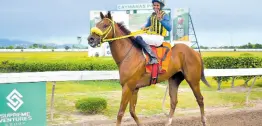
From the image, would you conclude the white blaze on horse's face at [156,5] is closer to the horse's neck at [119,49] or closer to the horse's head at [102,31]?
the horse's neck at [119,49]

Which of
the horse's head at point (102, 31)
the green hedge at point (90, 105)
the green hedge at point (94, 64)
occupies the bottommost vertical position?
the green hedge at point (90, 105)

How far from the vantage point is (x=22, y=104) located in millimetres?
5730

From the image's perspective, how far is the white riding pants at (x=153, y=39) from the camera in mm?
6141

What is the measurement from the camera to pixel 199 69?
7.00m

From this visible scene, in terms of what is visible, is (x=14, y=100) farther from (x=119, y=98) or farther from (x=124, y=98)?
(x=119, y=98)

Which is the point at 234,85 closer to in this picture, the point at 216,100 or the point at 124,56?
the point at 216,100

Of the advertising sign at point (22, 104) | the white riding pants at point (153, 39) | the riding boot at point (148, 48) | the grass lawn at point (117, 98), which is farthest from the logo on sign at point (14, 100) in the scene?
the white riding pants at point (153, 39)

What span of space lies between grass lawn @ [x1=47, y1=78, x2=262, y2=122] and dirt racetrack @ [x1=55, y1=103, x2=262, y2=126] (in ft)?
1.69

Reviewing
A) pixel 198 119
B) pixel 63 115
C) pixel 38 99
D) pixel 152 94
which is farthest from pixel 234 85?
pixel 38 99

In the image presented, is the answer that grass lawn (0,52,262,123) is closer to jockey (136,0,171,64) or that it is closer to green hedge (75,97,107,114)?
green hedge (75,97,107,114)

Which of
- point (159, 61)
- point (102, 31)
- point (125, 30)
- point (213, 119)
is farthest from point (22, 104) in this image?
point (213, 119)

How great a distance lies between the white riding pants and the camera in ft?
20.1

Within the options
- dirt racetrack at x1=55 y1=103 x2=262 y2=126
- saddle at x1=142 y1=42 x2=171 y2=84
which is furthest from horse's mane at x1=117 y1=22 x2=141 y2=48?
dirt racetrack at x1=55 y1=103 x2=262 y2=126

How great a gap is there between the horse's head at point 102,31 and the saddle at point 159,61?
2.44 feet
